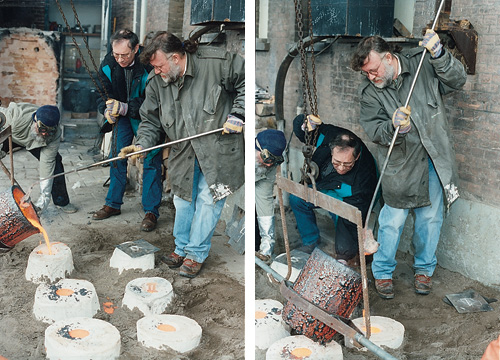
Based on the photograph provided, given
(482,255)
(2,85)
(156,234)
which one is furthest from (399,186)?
(2,85)

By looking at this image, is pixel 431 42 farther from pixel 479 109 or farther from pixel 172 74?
pixel 172 74

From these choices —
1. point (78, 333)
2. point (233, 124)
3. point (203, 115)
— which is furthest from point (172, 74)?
point (78, 333)

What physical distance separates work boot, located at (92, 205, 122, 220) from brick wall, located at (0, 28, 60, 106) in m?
3.63

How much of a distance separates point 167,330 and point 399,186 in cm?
173

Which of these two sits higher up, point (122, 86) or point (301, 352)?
point (122, 86)

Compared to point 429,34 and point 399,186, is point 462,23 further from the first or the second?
point 399,186

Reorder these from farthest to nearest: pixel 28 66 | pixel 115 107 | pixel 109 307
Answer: pixel 28 66 < pixel 115 107 < pixel 109 307

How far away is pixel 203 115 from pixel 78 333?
169cm

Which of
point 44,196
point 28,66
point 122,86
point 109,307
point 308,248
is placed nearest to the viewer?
point 109,307

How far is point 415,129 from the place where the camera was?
4016 mm

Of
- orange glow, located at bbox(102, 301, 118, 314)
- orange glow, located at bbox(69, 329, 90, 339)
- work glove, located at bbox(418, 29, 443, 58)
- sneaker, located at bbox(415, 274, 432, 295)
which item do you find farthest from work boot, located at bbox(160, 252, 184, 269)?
work glove, located at bbox(418, 29, 443, 58)

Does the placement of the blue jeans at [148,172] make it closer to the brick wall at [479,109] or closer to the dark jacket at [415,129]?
the brick wall at [479,109]

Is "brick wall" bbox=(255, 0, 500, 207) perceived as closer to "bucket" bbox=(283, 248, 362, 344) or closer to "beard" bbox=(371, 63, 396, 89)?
"beard" bbox=(371, 63, 396, 89)

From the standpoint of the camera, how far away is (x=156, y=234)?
5.44 m
